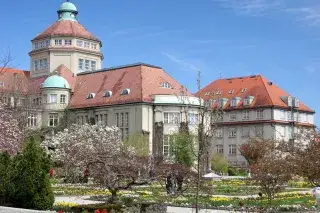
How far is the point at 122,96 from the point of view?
208 feet

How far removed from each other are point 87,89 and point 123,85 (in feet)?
20.8

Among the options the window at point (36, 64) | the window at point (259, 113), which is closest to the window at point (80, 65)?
the window at point (36, 64)

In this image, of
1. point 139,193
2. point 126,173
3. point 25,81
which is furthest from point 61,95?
point 126,173

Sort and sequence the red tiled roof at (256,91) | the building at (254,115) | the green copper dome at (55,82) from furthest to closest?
1. the red tiled roof at (256,91)
2. the building at (254,115)
3. the green copper dome at (55,82)

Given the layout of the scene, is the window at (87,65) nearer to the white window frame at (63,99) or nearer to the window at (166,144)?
the white window frame at (63,99)

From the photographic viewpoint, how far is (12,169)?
65.2 feet

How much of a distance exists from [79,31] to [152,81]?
1646 cm

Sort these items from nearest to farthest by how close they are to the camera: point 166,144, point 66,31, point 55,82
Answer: point 166,144, point 55,82, point 66,31

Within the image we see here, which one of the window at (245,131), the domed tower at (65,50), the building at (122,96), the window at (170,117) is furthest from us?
the window at (245,131)

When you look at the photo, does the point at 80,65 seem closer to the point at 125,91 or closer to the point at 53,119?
the point at 53,119

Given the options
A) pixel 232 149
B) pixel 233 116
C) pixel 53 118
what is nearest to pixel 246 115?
pixel 233 116

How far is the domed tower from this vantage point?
243ft

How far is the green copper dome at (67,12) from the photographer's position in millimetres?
79812

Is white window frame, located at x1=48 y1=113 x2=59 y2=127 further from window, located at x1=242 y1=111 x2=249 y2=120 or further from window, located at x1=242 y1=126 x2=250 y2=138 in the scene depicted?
window, located at x1=242 y1=111 x2=249 y2=120
